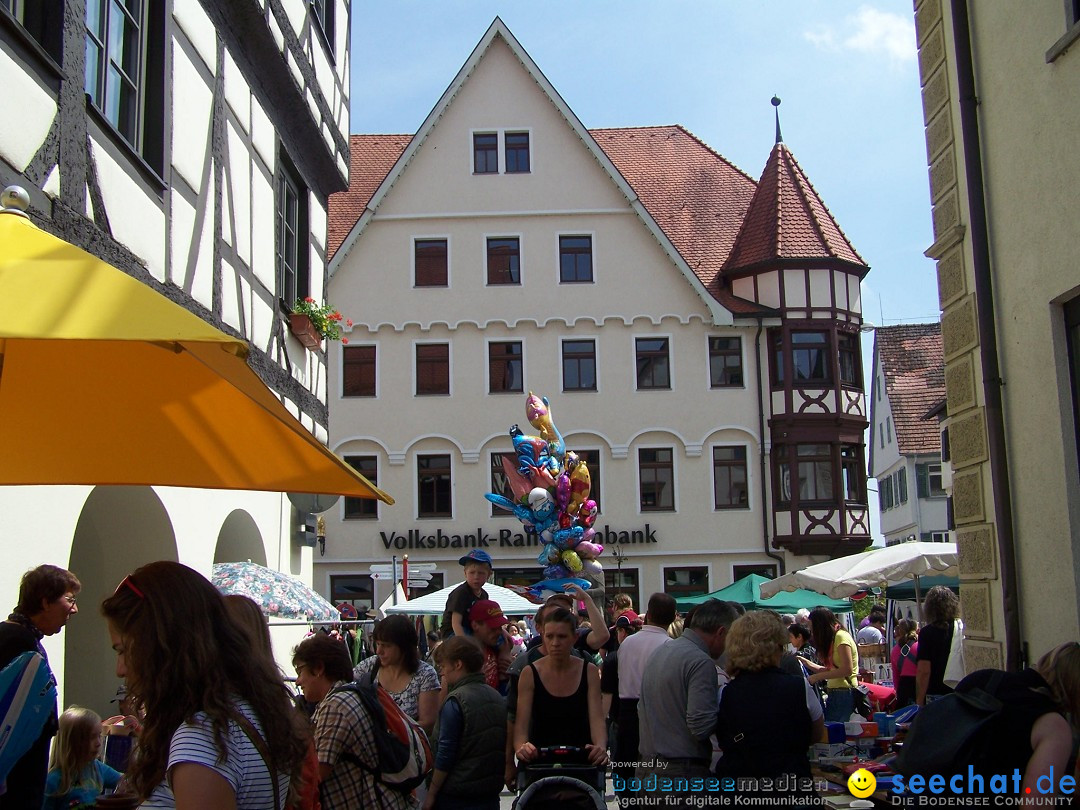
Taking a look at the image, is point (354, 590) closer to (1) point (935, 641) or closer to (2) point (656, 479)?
(2) point (656, 479)

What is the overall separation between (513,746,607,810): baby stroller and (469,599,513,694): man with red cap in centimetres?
139

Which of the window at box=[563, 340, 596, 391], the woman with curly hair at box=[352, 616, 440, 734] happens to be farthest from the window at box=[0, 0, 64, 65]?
the window at box=[563, 340, 596, 391]

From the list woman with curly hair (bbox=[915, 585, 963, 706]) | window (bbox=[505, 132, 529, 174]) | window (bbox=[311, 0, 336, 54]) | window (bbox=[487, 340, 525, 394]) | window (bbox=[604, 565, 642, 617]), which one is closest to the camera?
woman with curly hair (bbox=[915, 585, 963, 706])

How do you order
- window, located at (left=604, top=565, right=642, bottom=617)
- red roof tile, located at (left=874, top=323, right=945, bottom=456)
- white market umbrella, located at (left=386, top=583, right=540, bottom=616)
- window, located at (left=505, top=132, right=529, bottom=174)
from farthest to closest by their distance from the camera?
red roof tile, located at (left=874, top=323, right=945, bottom=456)
window, located at (left=505, top=132, right=529, bottom=174)
window, located at (left=604, top=565, right=642, bottom=617)
white market umbrella, located at (left=386, top=583, right=540, bottom=616)

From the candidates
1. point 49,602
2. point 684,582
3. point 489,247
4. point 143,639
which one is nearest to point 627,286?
point 489,247

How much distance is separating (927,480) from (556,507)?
28.4 metres

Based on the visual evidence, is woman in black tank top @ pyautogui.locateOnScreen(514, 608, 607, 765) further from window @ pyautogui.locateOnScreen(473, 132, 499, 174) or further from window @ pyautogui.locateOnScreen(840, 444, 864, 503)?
window @ pyautogui.locateOnScreen(473, 132, 499, 174)

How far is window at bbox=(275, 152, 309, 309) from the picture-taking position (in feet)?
41.7

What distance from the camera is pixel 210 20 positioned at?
9891 mm

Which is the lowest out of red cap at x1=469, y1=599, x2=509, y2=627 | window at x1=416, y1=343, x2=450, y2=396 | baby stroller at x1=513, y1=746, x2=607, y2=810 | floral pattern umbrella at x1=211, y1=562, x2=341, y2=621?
baby stroller at x1=513, y1=746, x2=607, y2=810

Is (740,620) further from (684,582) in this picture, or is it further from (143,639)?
(684,582)

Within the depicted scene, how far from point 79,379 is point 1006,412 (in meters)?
5.48

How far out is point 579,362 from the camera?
30.5 meters

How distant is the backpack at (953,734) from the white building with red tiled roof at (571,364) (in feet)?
82.4
